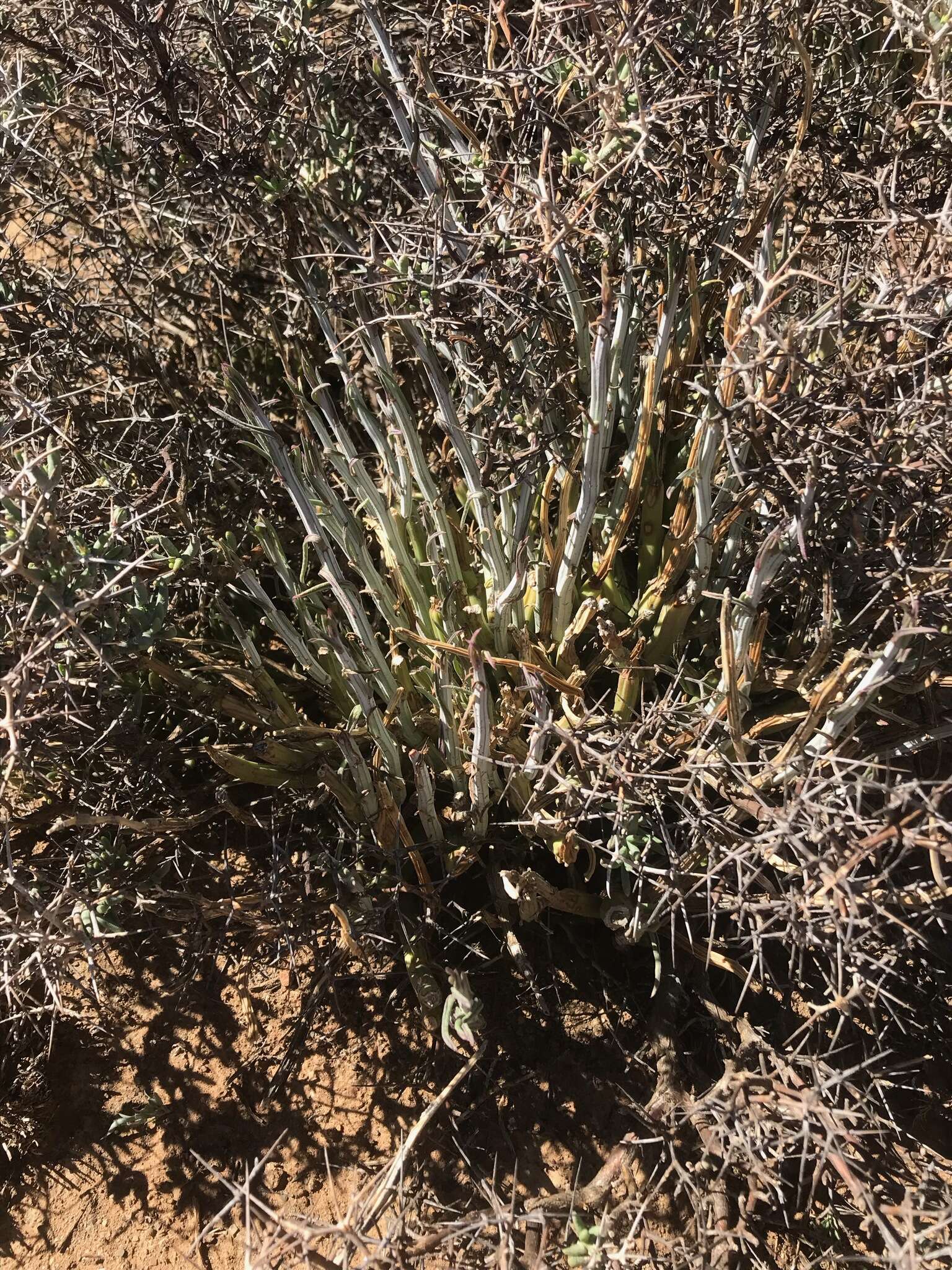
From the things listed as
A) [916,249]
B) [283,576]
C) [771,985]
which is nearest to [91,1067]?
[283,576]

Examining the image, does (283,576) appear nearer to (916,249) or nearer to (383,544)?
(383,544)

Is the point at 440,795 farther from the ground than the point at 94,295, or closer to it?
closer to it

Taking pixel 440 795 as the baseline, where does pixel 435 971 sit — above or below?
below

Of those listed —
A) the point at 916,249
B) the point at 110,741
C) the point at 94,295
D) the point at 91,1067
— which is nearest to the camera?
the point at 916,249

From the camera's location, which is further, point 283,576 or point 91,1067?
point 91,1067

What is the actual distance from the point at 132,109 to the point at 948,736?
4.32 ft

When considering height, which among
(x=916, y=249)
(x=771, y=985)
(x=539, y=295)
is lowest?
(x=771, y=985)

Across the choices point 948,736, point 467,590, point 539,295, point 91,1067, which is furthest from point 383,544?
point 91,1067

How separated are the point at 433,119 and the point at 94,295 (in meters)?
0.96

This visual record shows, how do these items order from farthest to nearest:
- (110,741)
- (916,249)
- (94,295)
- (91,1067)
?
(94,295)
(91,1067)
(110,741)
(916,249)

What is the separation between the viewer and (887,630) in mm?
1268

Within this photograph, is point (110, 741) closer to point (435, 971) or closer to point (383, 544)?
point (383, 544)

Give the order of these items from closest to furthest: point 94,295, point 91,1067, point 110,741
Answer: point 110,741, point 91,1067, point 94,295

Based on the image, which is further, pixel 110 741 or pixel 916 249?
pixel 110 741
